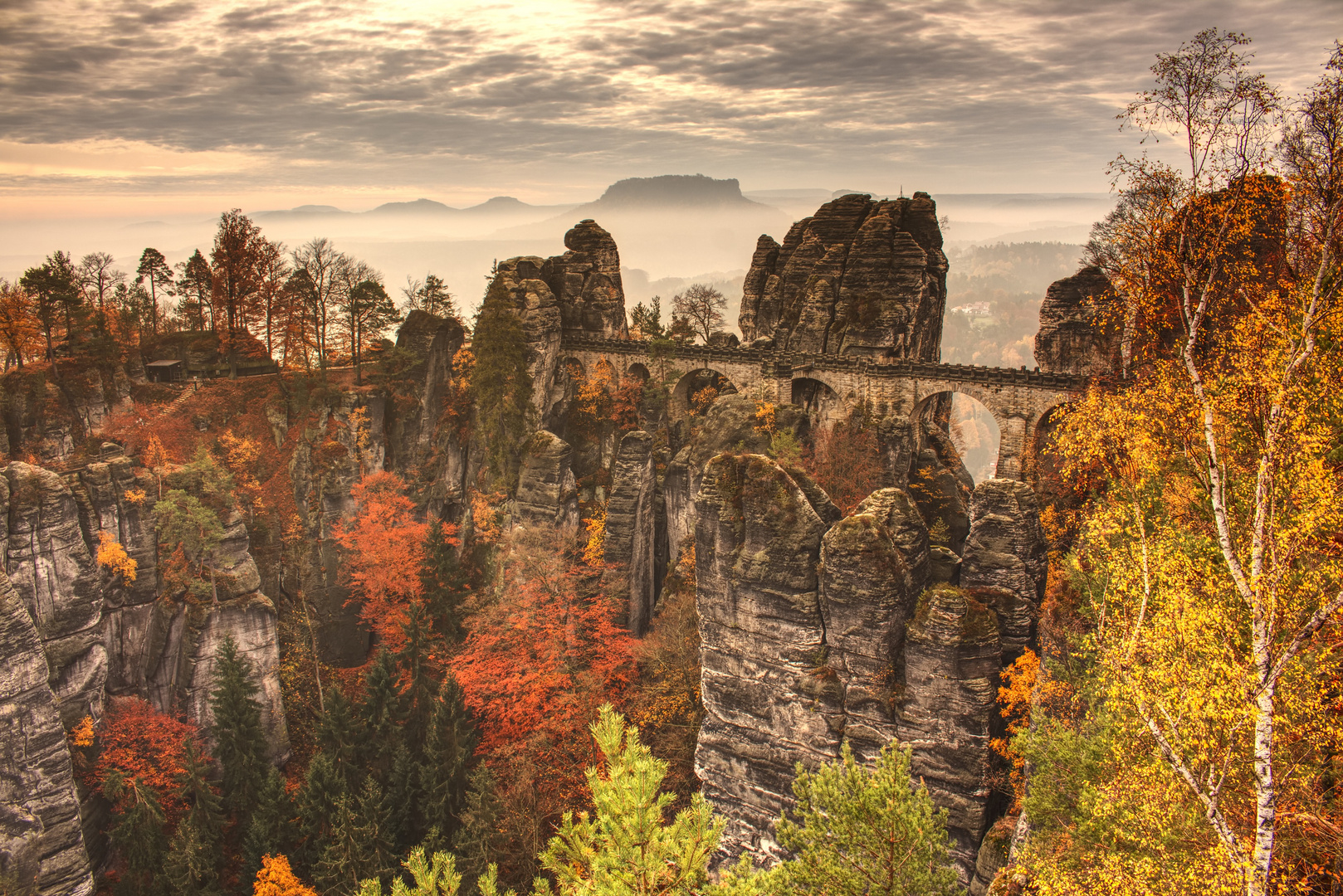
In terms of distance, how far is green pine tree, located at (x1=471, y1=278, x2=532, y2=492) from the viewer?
134 ft

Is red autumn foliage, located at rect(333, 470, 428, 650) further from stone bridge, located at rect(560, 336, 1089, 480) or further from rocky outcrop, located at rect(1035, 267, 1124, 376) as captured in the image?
rocky outcrop, located at rect(1035, 267, 1124, 376)

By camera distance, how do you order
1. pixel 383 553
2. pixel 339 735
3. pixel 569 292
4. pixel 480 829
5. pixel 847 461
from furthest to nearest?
1. pixel 569 292
2. pixel 383 553
3. pixel 847 461
4. pixel 339 735
5. pixel 480 829

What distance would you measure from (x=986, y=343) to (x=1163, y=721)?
637 ft

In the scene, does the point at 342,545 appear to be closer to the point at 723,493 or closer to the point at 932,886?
the point at 723,493

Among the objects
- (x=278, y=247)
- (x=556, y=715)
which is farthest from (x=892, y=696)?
(x=278, y=247)

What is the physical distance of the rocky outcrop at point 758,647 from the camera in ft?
74.6

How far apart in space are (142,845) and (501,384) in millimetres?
24346

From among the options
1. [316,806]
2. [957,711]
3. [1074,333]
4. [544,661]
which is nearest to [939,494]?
[1074,333]

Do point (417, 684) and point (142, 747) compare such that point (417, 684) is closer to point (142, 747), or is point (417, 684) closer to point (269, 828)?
point (269, 828)

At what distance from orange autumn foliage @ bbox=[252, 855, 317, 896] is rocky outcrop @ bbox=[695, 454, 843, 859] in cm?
1478

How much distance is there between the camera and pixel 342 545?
4225cm

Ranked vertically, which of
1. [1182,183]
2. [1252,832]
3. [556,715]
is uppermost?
[1182,183]

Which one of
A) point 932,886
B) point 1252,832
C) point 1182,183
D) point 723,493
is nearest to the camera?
point 1252,832

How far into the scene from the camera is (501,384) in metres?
41.2
